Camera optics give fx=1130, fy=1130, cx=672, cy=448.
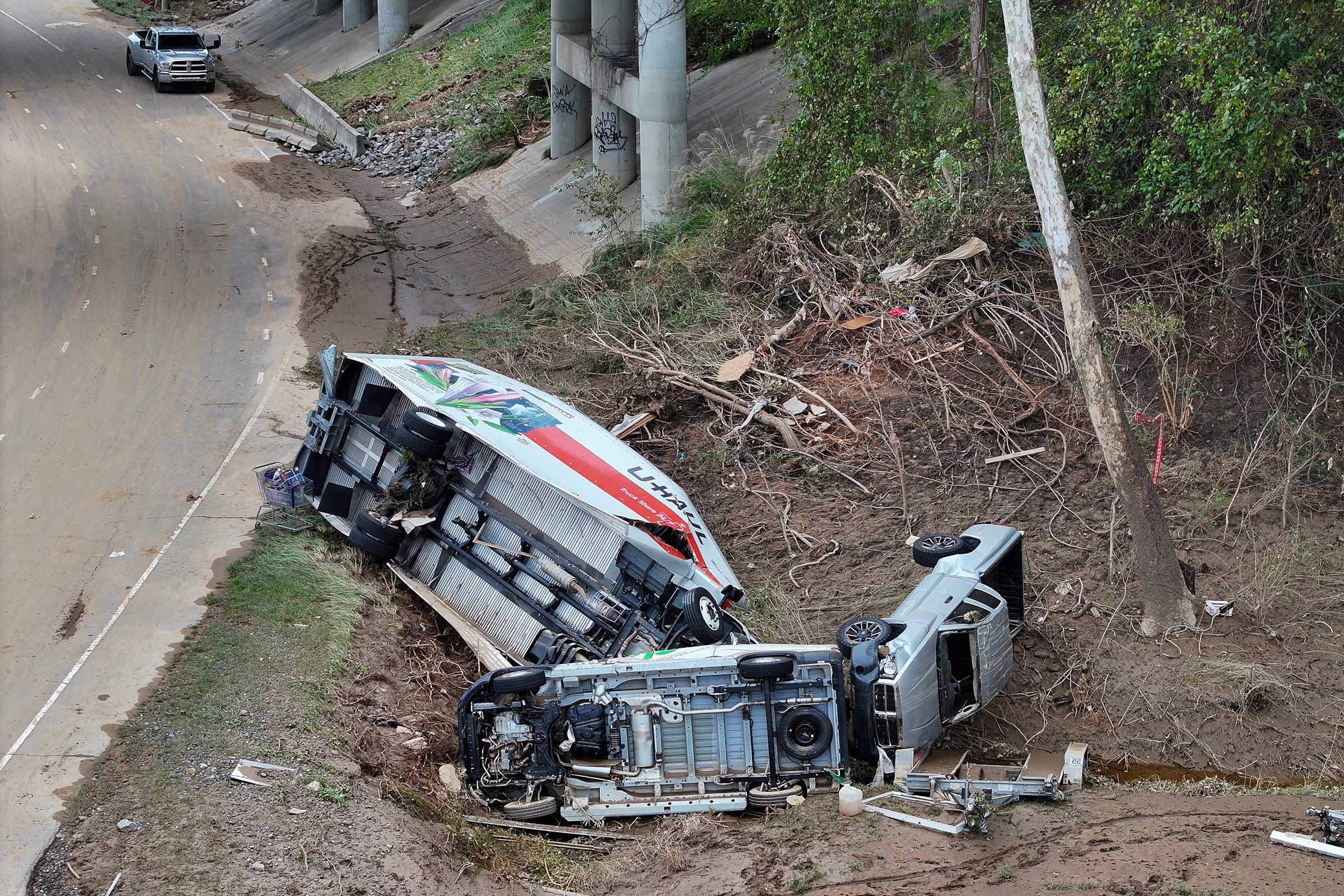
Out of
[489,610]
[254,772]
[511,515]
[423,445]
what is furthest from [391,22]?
[254,772]

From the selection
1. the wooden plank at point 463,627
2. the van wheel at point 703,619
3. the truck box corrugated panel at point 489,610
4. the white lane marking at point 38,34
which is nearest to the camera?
the van wheel at point 703,619

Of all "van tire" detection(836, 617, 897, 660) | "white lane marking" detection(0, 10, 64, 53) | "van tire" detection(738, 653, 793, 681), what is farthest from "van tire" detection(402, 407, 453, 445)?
"white lane marking" detection(0, 10, 64, 53)

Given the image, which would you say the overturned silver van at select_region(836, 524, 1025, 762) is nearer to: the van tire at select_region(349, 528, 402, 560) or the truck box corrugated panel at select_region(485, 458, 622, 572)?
the truck box corrugated panel at select_region(485, 458, 622, 572)

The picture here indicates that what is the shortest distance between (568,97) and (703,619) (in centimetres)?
1826

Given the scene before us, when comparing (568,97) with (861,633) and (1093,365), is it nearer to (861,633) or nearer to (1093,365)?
(1093,365)

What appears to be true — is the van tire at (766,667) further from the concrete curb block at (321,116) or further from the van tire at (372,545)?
the concrete curb block at (321,116)

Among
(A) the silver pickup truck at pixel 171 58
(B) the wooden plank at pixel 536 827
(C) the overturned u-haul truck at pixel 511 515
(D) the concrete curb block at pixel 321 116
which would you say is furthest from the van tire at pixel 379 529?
(A) the silver pickup truck at pixel 171 58

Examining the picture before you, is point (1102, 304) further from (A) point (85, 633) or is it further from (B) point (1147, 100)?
(A) point (85, 633)

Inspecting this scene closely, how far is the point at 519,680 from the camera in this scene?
8.20 metres

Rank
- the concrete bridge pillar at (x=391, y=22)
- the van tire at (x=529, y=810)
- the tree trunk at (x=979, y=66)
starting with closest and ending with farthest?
the van tire at (x=529, y=810)
the tree trunk at (x=979, y=66)
the concrete bridge pillar at (x=391, y=22)

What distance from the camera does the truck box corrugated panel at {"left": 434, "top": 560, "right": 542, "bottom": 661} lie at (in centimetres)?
994

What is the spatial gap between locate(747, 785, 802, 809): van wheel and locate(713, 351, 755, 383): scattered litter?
21.6 feet

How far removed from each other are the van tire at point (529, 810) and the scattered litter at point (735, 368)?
668 centimetres

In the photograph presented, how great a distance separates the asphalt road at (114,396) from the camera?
352 inches
